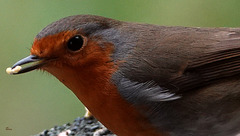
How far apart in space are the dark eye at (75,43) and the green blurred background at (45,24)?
2.16 metres

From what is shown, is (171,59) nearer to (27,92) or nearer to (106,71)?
(106,71)

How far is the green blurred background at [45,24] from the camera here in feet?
20.7

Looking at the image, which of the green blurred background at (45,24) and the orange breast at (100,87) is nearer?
the orange breast at (100,87)

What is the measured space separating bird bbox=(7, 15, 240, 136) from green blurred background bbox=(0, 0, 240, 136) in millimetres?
2134

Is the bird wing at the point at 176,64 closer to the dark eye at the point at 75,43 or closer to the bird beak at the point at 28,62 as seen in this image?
the dark eye at the point at 75,43

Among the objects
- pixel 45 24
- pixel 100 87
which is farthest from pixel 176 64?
pixel 45 24

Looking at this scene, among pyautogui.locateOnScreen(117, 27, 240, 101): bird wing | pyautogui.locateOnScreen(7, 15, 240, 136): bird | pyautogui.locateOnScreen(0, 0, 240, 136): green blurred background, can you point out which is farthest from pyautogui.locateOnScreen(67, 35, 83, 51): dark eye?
pyautogui.locateOnScreen(0, 0, 240, 136): green blurred background

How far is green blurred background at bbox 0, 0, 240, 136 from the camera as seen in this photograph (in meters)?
6.30

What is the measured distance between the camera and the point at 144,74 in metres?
4.10

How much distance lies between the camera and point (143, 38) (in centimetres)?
427

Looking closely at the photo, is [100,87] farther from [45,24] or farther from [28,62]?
[45,24]

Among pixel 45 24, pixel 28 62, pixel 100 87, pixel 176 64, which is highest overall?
pixel 45 24

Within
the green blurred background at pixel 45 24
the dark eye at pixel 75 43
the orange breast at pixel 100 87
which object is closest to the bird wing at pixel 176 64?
the orange breast at pixel 100 87

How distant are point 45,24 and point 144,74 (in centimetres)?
247
